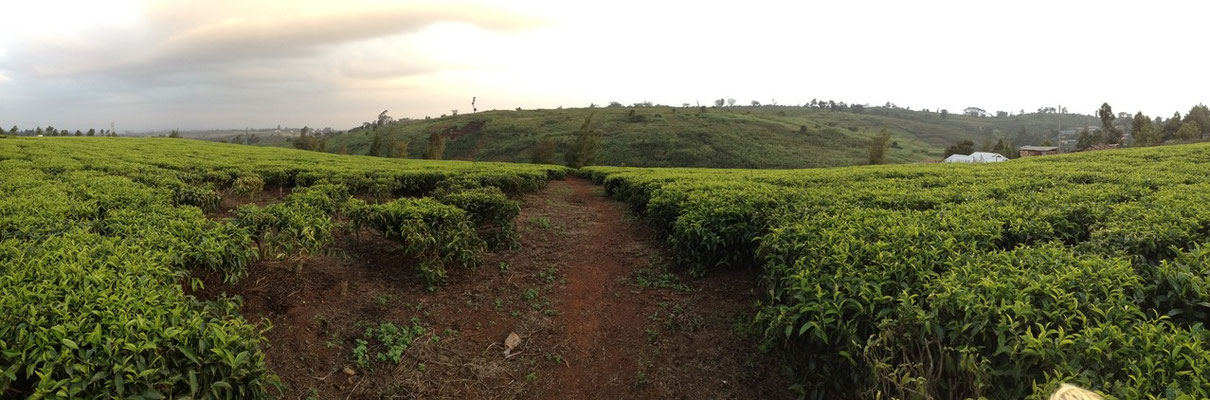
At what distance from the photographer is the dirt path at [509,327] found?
13.1ft

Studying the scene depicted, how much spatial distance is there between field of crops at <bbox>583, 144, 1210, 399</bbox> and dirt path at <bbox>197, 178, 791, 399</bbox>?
70 cm

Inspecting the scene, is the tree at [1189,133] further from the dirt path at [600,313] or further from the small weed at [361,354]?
the small weed at [361,354]

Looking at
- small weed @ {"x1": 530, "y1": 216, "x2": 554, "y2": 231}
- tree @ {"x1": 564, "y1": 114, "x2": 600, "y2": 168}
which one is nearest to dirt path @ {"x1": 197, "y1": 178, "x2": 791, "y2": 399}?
small weed @ {"x1": 530, "y1": 216, "x2": 554, "y2": 231}

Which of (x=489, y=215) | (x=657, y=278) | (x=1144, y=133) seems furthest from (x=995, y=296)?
(x=1144, y=133)

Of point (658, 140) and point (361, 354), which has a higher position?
point (658, 140)

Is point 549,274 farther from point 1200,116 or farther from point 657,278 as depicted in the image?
point 1200,116

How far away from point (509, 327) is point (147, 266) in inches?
111

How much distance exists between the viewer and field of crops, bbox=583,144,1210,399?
87.8 inches

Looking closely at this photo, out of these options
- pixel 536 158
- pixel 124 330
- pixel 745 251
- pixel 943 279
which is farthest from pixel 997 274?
pixel 536 158

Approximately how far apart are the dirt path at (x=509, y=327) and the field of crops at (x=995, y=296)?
70 centimetres

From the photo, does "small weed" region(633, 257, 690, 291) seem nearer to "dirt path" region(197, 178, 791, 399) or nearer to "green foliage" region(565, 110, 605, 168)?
"dirt path" region(197, 178, 791, 399)

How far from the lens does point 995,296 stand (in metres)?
2.75

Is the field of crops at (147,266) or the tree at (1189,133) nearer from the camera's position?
the field of crops at (147,266)

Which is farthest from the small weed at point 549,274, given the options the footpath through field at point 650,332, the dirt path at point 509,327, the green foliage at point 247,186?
the green foliage at point 247,186
